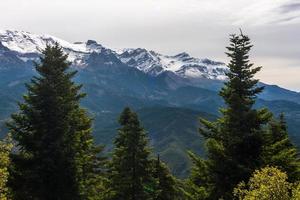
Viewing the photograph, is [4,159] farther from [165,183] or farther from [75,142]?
[165,183]

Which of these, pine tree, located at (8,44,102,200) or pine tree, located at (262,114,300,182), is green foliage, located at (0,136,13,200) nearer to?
pine tree, located at (8,44,102,200)

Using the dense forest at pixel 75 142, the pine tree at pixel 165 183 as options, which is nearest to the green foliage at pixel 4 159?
the dense forest at pixel 75 142

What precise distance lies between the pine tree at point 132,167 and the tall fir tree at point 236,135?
1117 centimetres

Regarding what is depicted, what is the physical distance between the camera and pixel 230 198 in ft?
120

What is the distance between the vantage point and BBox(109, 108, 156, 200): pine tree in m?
48.5

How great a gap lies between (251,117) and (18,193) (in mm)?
17191

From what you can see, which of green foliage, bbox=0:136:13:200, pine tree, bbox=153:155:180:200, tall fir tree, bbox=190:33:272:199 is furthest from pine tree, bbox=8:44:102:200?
pine tree, bbox=153:155:180:200

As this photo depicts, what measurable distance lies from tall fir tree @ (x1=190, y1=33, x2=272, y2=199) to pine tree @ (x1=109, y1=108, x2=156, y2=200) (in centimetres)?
1117

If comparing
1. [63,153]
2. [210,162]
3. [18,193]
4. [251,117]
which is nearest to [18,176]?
[18,193]

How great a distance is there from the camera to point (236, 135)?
37000 millimetres

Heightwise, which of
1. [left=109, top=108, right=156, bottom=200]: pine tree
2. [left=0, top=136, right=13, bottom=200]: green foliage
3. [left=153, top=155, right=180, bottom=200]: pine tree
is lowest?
[left=153, top=155, right=180, bottom=200]: pine tree

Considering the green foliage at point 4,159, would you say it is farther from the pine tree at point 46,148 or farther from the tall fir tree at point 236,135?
the tall fir tree at point 236,135

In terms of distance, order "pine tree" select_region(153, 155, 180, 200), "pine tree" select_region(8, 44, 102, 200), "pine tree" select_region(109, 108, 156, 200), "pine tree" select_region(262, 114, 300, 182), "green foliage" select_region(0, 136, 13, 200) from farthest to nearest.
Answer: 1. "pine tree" select_region(153, 155, 180, 200)
2. "pine tree" select_region(109, 108, 156, 200)
3. "pine tree" select_region(262, 114, 300, 182)
4. "pine tree" select_region(8, 44, 102, 200)
5. "green foliage" select_region(0, 136, 13, 200)

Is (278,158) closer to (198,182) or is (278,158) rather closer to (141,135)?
(198,182)
